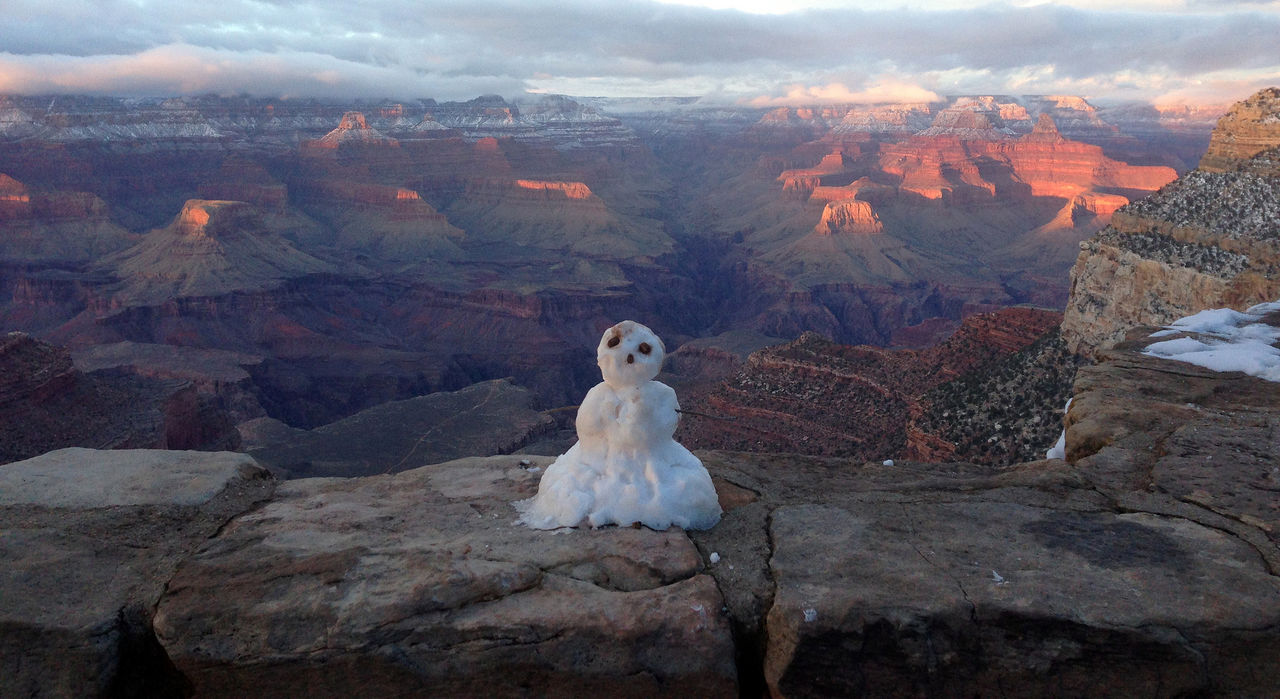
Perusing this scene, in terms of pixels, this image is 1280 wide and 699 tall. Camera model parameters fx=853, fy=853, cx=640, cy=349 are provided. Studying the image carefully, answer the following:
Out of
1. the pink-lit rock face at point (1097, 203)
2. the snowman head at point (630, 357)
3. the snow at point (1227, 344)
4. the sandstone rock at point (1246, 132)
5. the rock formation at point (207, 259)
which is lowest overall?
the rock formation at point (207, 259)

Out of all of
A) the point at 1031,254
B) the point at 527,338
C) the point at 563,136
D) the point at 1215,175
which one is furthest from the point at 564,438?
the point at 563,136

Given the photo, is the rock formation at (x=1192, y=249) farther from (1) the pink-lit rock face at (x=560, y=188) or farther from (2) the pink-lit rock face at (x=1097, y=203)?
(1) the pink-lit rock face at (x=560, y=188)

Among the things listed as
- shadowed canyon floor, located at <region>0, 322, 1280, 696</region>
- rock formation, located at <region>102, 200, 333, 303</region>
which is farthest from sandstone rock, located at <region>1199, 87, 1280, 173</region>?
rock formation, located at <region>102, 200, 333, 303</region>

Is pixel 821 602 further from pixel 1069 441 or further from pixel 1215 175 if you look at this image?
pixel 1215 175

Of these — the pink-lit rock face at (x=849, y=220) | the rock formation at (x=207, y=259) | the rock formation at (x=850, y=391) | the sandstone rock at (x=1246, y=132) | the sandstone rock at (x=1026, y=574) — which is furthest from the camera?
the pink-lit rock face at (x=849, y=220)

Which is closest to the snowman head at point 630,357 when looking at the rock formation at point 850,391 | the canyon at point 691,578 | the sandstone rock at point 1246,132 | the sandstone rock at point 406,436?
the canyon at point 691,578

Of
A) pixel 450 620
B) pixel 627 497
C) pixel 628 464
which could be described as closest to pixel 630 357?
pixel 628 464

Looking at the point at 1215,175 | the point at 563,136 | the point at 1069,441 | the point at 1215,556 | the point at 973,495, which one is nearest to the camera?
the point at 1215,556
